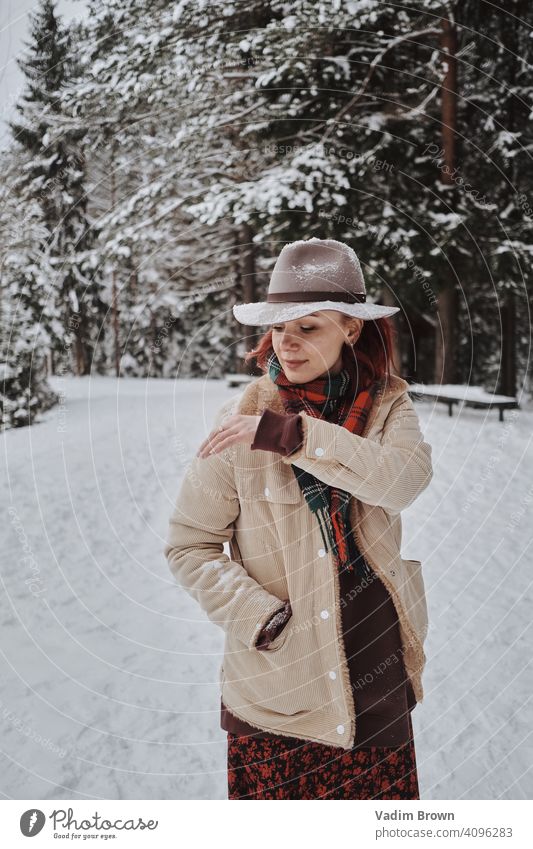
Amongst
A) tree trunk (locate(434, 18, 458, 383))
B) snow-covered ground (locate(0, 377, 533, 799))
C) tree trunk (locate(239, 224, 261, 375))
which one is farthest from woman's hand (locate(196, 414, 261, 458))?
tree trunk (locate(239, 224, 261, 375))

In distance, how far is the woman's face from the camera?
146 centimetres

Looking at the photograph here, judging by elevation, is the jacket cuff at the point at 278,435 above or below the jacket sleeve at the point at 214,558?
above

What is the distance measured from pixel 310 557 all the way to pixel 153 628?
2923 millimetres

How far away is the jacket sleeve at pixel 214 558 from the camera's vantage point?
1.46 meters

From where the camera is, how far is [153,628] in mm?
4098

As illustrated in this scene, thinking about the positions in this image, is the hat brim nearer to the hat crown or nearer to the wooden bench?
the hat crown

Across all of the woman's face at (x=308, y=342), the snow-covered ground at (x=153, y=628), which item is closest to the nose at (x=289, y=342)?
the woman's face at (x=308, y=342)

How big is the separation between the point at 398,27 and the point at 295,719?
634 cm

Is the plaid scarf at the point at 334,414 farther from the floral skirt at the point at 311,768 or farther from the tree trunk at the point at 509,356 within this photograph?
the tree trunk at the point at 509,356

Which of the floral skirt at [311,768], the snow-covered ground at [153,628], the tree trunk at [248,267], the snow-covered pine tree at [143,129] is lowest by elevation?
the snow-covered ground at [153,628]

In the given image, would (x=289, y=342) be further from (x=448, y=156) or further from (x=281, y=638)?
(x=448, y=156)

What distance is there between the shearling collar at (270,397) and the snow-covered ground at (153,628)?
1703 mm

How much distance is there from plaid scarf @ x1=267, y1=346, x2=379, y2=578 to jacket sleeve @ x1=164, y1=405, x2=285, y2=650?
0.58 ft

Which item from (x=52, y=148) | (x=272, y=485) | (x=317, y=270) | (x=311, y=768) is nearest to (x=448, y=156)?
(x=52, y=148)
